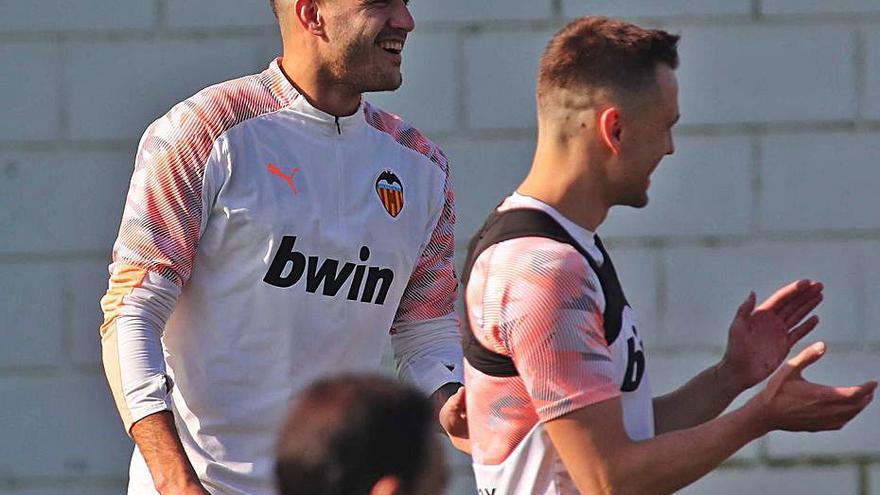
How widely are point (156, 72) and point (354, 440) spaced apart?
9.93ft

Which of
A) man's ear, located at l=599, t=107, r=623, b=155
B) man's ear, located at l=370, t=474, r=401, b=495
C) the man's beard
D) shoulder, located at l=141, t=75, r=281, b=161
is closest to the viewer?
man's ear, located at l=370, t=474, r=401, b=495

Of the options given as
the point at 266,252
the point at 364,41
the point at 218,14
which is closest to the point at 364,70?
the point at 364,41

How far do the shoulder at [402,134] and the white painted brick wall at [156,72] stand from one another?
1.14 meters

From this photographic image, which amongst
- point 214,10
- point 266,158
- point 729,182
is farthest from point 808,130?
point 266,158

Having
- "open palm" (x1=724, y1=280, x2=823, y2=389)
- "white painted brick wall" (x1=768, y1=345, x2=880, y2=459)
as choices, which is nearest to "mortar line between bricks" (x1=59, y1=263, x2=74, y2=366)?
"white painted brick wall" (x1=768, y1=345, x2=880, y2=459)

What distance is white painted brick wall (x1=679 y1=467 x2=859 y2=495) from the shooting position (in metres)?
5.13

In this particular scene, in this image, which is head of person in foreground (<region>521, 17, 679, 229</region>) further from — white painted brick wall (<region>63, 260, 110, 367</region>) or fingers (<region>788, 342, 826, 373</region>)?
white painted brick wall (<region>63, 260, 110, 367</region>)

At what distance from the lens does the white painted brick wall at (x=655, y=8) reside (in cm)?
504

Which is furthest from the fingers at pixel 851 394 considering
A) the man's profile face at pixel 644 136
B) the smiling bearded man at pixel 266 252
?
the smiling bearded man at pixel 266 252

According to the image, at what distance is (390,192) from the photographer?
3.82 metres

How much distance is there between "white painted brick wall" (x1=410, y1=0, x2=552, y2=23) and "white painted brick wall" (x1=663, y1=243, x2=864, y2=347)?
76 cm

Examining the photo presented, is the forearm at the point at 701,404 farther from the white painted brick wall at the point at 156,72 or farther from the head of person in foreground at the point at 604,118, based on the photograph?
the white painted brick wall at the point at 156,72

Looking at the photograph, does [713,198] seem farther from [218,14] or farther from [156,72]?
[156,72]

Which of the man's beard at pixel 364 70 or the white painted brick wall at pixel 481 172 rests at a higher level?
the man's beard at pixel 364 70
